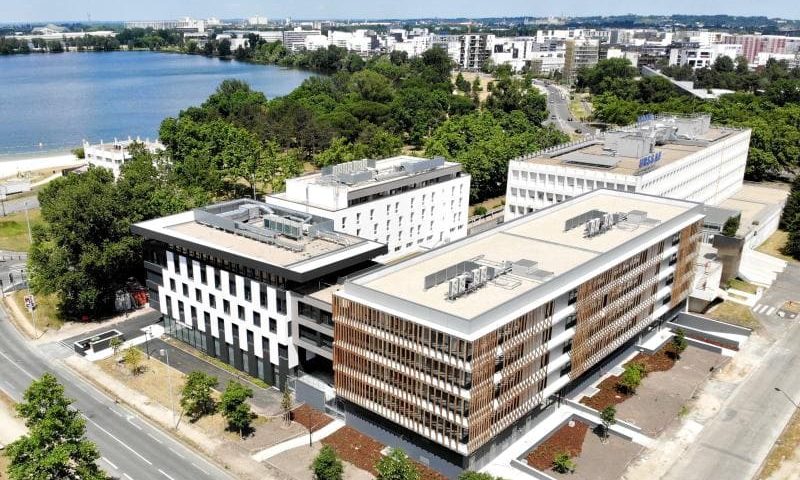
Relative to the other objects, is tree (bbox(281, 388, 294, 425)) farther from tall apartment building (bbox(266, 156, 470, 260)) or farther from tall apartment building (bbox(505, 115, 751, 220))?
tall apartment building (bbox(505, 115, 751, 220))

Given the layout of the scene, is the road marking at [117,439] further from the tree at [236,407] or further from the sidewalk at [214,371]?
the sidewalk at [214,371]

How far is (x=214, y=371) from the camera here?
75.6 meters

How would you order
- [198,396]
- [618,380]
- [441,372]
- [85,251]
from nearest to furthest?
[441,372]
[198,396]
[618,380]
[85,251]

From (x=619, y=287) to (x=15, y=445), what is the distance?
189ft

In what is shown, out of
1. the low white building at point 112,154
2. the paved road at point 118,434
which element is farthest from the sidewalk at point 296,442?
the low white building at point 112,154

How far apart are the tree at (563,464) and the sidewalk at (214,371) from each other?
27850 mm

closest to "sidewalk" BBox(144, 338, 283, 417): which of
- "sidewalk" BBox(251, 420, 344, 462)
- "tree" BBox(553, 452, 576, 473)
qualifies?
"sidewalk" BBox(251, 420, 344, 462)

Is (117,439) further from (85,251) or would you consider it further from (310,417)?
(85,251)

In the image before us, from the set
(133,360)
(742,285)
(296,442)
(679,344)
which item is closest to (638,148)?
(742,285)

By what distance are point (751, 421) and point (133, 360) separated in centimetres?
6697

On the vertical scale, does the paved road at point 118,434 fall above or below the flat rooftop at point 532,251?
below

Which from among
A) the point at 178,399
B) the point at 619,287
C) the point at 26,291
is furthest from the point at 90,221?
the point at 619,287

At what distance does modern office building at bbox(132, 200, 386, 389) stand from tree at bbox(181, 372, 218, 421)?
7.11 meters

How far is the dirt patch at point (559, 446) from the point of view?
59.8 m
